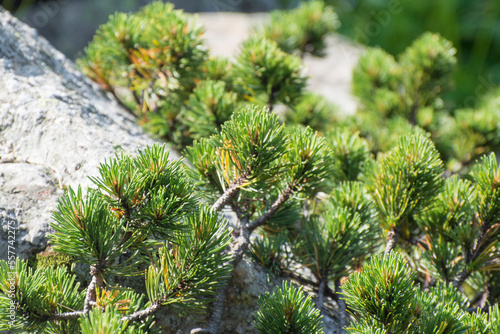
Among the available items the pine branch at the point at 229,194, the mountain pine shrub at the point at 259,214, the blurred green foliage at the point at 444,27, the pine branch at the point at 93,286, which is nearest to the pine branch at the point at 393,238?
the mountain pine shrub at the point at 259,214

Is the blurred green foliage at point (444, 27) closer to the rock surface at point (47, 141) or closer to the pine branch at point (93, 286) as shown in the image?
the rock surface at point (47, 141)

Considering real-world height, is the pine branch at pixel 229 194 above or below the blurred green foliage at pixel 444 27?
below

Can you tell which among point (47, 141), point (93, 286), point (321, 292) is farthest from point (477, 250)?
point (47, 141)

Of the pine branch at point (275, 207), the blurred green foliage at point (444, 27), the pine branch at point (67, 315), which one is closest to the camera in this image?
the pine branch at point (67, 315)

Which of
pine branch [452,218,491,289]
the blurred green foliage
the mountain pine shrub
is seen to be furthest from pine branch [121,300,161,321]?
the blurred green foliage

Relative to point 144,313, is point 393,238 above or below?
above

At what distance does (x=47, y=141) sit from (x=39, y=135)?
20 mm

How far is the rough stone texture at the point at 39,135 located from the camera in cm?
60

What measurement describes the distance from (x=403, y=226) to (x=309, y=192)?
0.73 ft

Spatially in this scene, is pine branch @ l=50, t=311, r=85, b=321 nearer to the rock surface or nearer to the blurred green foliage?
the rock surface

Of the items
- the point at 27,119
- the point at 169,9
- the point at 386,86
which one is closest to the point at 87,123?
the point at 27,119

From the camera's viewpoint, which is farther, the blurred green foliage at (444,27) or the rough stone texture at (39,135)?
the blurred green foliage at (444,27)

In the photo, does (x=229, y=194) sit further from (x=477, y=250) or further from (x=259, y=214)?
(x=477, y=250)

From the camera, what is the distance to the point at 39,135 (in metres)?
0.69
